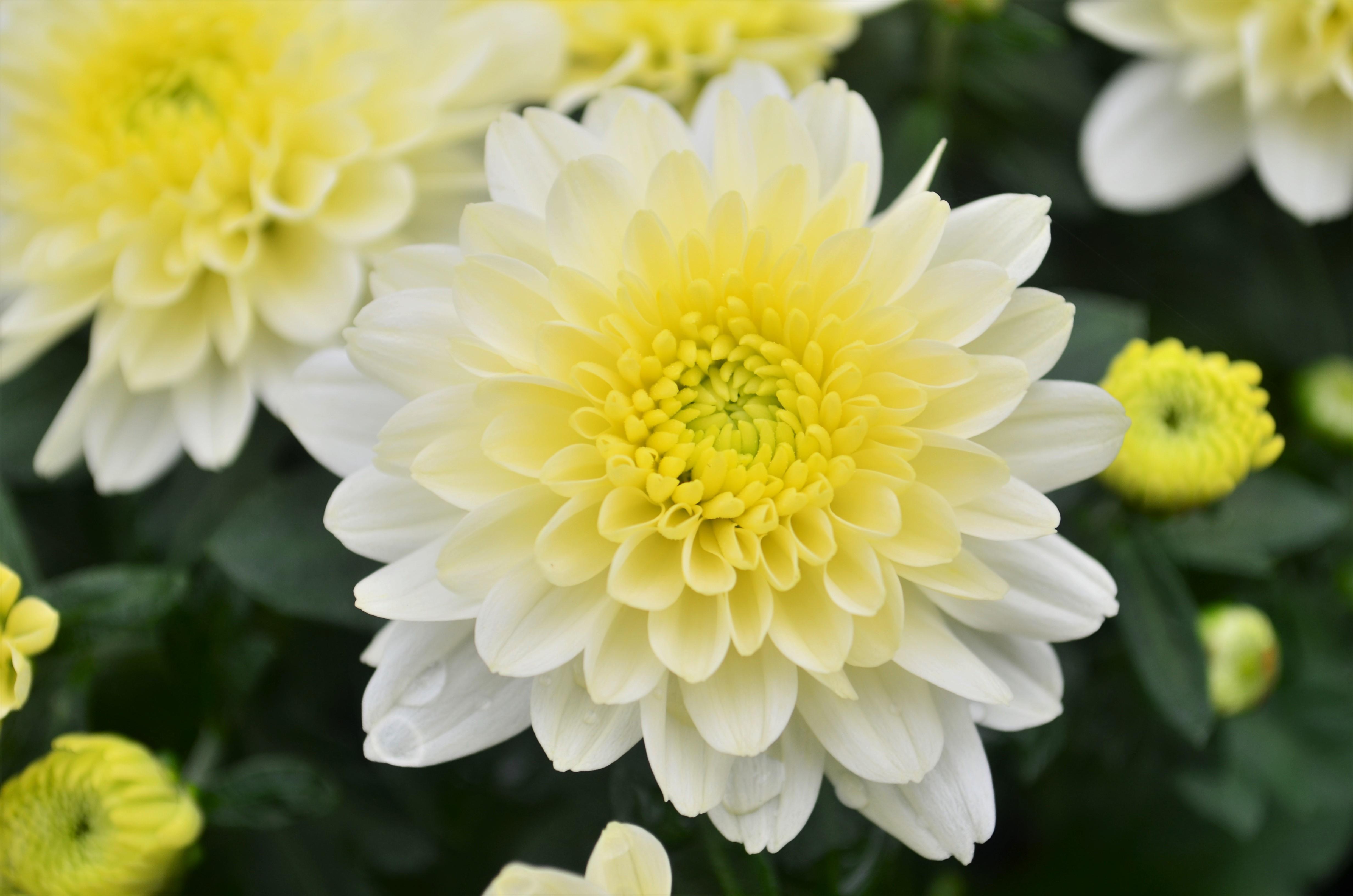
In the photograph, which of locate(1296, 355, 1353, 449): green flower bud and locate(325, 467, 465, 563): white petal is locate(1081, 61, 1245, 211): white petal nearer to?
locate(1296, 355, 1353, 449): green flower bud

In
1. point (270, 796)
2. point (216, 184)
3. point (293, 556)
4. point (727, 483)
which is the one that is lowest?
point (270, 796)

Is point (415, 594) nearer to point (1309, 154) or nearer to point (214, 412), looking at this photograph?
point (214, 412)

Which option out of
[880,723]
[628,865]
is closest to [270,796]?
[628,865]

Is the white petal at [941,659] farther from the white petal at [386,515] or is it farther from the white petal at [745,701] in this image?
the white petal at [386,515]

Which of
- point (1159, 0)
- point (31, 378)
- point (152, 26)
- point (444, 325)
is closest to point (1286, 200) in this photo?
point (1159, 0)

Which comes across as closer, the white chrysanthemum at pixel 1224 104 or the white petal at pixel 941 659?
the white petal at pixel 941 659

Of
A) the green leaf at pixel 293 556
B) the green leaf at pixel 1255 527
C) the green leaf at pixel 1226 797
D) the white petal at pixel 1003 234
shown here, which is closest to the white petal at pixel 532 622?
the green leaf at pixel 293 556
